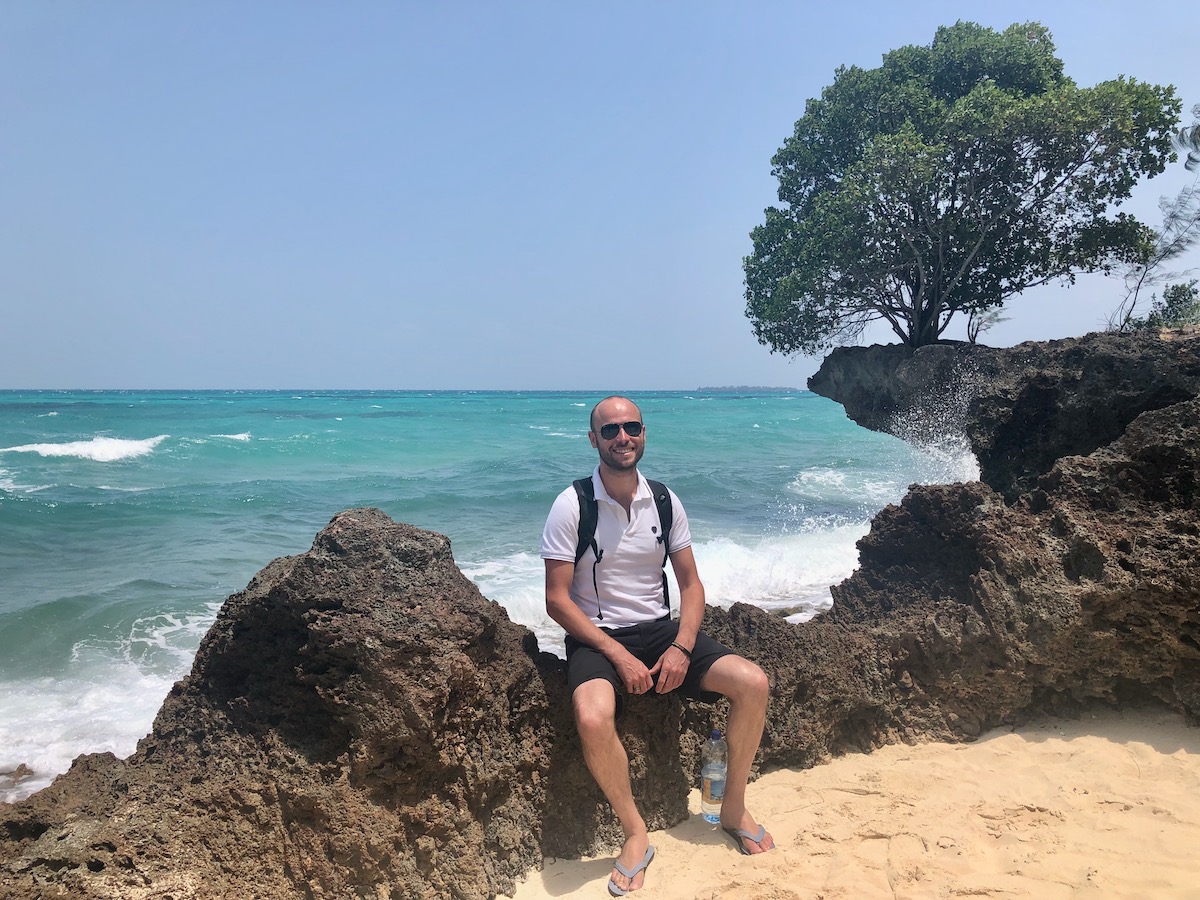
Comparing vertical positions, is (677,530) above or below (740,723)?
above

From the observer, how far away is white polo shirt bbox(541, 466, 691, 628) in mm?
3711

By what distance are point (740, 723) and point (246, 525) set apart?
12.8 metres

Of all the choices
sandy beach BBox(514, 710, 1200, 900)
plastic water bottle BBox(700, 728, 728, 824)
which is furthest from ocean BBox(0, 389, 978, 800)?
sandy beach BBox(514, 710, 1200, 900)

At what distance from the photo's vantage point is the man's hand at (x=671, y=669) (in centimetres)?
360

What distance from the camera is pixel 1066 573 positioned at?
4184 mm

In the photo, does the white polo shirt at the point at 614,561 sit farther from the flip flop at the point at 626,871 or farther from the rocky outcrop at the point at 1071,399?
the rocky outcrop at the point at 1071,399

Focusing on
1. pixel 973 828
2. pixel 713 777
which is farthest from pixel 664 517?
pixel 973 828

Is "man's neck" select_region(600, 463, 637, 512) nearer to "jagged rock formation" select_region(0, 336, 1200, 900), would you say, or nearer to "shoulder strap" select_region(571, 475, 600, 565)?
"shoulder strap" select_region(571, 475, 600, 565)

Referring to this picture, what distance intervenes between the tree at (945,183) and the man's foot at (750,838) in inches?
488

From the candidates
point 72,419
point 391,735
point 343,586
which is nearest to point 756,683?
point 391,735

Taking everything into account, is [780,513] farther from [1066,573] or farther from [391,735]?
[391,735]

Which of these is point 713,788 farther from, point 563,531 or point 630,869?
point 563,531

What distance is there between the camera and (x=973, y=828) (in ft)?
11.3

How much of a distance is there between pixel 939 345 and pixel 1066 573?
10684 millimetres
